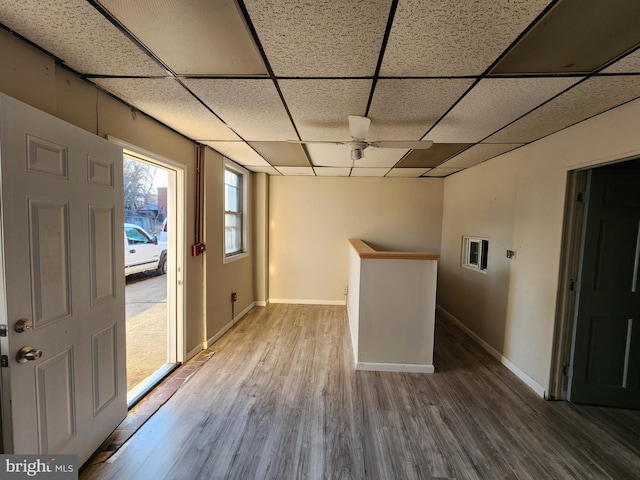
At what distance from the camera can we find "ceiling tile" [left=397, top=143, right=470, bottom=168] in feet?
9.13

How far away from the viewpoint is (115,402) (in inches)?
69.4

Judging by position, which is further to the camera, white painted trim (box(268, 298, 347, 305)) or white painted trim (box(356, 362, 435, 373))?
white painted trim (box(268, 298, 347, 305))

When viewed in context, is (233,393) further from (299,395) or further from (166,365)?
(166,365)

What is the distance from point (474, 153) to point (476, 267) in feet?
4.98

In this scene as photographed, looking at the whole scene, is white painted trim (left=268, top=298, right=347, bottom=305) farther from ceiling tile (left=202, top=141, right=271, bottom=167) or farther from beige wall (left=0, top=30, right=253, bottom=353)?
ceiling tile (left=202, top=141, right=271, bottom=167)

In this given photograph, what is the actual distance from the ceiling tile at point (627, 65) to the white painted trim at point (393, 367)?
101 inches

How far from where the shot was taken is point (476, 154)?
10.1ft

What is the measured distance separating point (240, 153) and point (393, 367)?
9.89 ft

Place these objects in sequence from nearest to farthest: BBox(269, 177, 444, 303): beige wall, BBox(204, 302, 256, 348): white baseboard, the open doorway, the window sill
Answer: the open doorway
BBox(204, 302, 256, 348): white baseboard
the window sill
BBox(269, 177, 444, 303): beige wall

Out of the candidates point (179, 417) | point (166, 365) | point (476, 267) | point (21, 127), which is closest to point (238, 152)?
point (21, 127)

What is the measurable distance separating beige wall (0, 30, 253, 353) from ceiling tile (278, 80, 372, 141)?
1218 mm

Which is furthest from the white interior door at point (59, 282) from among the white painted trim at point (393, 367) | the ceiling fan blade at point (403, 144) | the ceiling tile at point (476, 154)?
the ceiling tile at point (476, 154)

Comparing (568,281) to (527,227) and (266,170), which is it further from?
(266,170)

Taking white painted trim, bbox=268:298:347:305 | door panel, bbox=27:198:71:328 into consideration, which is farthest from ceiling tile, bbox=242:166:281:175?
door panel, bbox=27:198:71:328
